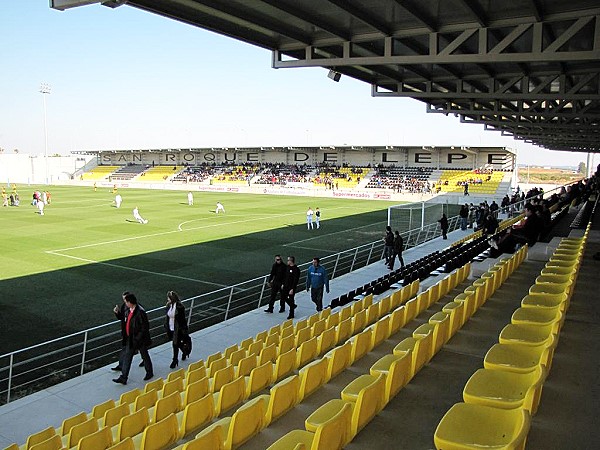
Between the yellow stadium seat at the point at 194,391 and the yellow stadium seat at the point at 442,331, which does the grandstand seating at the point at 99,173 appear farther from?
the yellow stadium seat at the point at 442,331

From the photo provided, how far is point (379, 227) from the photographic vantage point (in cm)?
2877

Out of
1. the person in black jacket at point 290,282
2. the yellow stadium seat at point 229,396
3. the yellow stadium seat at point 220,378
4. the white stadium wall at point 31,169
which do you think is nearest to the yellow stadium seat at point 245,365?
the yellow stadium seat at point 220,378

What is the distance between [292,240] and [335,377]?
59.9 ft

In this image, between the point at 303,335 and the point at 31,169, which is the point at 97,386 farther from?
the point at 31,169

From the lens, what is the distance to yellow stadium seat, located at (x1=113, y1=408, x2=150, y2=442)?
480cm

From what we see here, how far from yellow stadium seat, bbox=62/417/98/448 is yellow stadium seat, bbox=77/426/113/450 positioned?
58 cm

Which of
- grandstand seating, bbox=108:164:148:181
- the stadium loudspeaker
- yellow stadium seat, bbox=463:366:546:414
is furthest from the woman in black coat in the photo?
grandstand seating, bbox=108:164:148:181

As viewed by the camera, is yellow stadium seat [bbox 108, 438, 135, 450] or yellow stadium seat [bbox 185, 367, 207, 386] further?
yellow stadium seat [bbox 185, 367, 207, 386]

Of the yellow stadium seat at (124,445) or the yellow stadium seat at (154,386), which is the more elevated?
the yellow stadium seat at (124,445)

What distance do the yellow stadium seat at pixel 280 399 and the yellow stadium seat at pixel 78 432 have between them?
1858mm

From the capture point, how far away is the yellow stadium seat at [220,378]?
19.7ft

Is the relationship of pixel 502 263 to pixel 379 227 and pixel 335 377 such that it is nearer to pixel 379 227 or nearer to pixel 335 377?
pixel 335 377

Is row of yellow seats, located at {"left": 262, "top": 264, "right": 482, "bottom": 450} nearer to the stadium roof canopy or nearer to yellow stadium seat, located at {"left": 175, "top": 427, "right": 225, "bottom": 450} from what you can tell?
yellow stadium seat, located at {"left": 175, "top": 427, "right": 225, "bottom": 450}

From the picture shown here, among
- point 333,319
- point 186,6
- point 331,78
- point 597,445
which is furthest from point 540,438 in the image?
point 331,78
